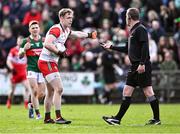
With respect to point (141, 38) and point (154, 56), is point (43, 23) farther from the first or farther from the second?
point (141, 38)

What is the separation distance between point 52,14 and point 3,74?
449cm

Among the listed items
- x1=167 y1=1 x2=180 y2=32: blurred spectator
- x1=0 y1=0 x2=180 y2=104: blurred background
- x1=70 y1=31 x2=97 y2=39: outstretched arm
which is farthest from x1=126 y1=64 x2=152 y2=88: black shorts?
x1=167 y1=1 x2=180 y2=32: blurred spectator

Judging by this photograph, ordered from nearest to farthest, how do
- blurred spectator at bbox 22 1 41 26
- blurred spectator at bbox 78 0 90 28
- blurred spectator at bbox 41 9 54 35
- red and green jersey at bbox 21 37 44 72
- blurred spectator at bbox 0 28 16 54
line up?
red and green jersey at bbox 21 37 44 72 < blurred spectator at bbox 0 28 16 54 < blurred spectator at bbox 22 1 41 26 < blurred spectator at bbox 41 9 54 35 < blurred spectator at bbox 78 0 90 28

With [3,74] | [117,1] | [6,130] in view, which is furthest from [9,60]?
[6,130]

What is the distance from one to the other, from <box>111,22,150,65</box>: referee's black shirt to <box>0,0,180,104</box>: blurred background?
11.8 meters

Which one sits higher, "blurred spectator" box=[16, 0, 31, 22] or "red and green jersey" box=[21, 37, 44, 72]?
"blurred spectator" box=[16, 0, 31, 22]

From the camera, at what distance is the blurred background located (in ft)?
93.1

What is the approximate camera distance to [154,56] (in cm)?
2836

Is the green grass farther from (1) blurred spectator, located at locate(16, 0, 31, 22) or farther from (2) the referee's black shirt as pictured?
(1) blurred spectator, located at locate(16, 0, 31, 22)

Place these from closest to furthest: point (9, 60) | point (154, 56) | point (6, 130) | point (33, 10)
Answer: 1. point (6, 130)
2. point (9, 60)
3. point (154, 56)
4. point (33, 10)

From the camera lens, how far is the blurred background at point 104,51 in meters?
28.4

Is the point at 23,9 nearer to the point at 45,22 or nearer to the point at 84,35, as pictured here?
the point at 45,22

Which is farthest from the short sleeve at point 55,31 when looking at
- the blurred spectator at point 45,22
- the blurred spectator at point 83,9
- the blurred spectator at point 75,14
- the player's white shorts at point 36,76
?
the blurred spectator at point 83,9

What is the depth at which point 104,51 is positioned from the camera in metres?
29.3
